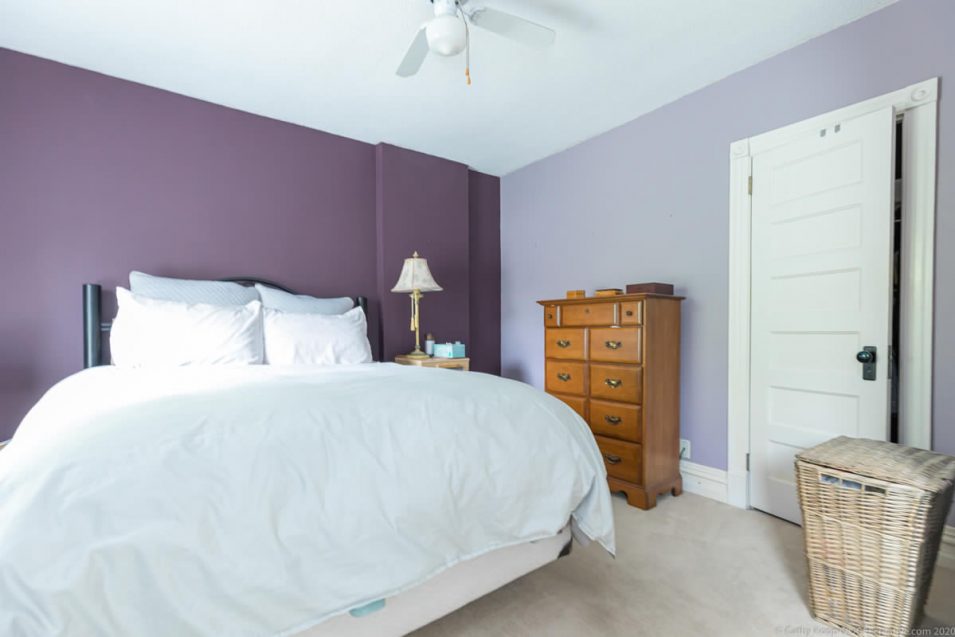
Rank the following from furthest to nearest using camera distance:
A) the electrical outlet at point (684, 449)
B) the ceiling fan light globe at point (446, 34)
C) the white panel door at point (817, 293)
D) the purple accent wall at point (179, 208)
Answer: the electrical outlet at point (684, 449), the purple accent wall at point (179, 208), the white panel door at point (817, 293), the ceiling fan light globe at point (446, 34)

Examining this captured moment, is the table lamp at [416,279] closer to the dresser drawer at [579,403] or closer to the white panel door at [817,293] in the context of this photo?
the dresser drawer at [579,403]

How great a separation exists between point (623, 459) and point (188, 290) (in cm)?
265

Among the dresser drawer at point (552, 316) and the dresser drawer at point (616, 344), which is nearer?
the dresser drawer at point (616, 344)

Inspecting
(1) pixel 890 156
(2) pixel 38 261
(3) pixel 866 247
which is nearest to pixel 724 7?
(1) pixel 890 156

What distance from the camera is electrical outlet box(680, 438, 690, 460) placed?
110 inches

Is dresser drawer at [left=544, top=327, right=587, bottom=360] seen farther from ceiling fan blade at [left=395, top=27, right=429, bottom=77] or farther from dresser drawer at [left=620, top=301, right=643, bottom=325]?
ceiling fan blade at [left=395, top=27, right=429, bottom=77]

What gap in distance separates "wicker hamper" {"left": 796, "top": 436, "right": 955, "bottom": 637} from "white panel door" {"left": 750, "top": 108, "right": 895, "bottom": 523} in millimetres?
602

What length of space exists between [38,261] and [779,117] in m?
4.02

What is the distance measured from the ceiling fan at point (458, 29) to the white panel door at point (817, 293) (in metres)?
1.46

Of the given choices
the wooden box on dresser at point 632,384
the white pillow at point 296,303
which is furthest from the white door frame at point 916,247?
the white pillow at point 296,303

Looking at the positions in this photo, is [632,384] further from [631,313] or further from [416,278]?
[416,278]

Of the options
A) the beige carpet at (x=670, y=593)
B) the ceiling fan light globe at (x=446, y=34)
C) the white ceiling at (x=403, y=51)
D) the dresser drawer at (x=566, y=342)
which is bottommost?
the beige carpet at (x=670, y=593)

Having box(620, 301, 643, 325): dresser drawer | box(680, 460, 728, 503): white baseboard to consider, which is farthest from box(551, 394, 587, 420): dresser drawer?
box(680, 460, 728, 503): white baseboard

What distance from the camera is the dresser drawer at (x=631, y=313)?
98.0 inches
